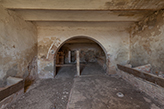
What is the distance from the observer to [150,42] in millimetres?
2727

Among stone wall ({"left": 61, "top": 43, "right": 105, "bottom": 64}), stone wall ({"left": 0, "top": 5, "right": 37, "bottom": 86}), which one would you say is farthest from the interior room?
stone wall ({"left": 61, "top": 43, "right": 105, "bottom": 64})

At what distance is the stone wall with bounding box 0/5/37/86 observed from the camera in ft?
6.46

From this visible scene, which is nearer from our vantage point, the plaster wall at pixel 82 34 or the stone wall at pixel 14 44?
the stone wall at pixel 14 44

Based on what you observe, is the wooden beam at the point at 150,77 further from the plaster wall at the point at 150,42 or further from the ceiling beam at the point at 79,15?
the ceiling beam at the point at 79,15

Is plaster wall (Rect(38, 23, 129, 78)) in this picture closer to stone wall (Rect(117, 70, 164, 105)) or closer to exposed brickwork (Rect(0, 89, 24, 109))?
stone wall (Rect(117, 70, 164, 105))

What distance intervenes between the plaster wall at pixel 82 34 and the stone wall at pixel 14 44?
0.55 metres

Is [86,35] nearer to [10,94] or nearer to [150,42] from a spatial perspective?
[150,42]

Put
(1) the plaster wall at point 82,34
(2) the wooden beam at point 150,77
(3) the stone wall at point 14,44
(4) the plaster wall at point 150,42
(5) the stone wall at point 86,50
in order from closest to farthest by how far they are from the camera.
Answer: (2) the wooden beam at point 150,77 < (3) the stone wall at point 14,44 < (4) the plaster wall at point 150,42 < (1) the plaster wall at point 82,34 < (5) the stone wall at point 86,50

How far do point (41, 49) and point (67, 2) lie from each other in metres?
2.60

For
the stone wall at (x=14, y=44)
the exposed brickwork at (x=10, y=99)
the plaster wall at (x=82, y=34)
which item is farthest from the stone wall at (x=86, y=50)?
the exposed brickwork at (x=10, y=99)

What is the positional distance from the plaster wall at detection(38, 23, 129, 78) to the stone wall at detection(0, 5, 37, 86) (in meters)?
0.55

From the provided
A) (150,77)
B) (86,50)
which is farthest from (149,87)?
(86,50)

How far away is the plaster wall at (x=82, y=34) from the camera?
3.62m

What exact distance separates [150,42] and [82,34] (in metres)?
2.79
